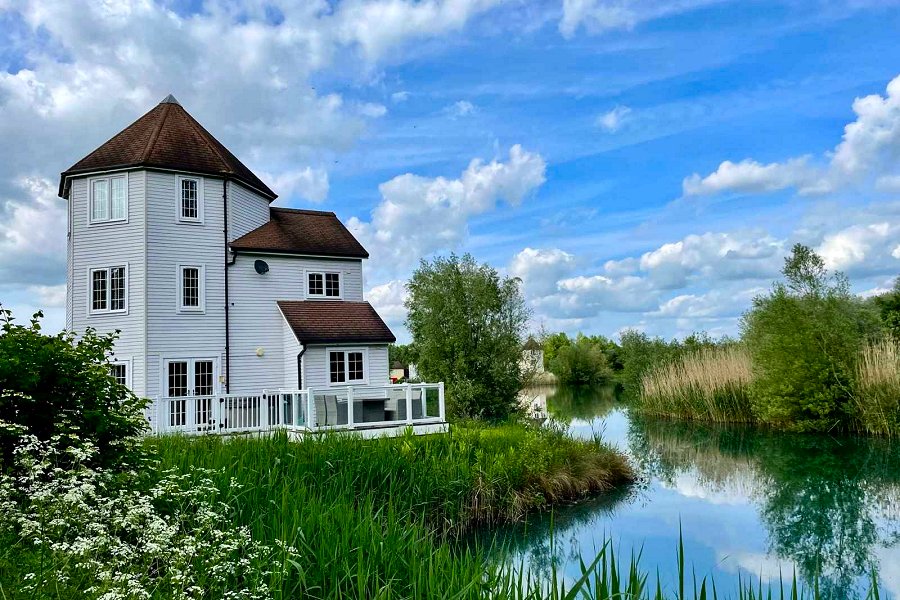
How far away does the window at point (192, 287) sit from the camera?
1966 cm

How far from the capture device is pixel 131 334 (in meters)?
18.9

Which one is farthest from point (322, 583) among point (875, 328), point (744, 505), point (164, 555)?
point (875, 328)

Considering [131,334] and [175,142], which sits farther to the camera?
[175,142]

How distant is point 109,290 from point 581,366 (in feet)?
131

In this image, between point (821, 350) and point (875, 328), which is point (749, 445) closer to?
point (821, 350)

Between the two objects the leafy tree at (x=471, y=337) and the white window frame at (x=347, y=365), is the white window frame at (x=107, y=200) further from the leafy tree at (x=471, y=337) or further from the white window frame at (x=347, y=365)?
the leafy tree at (x=471, y=337)

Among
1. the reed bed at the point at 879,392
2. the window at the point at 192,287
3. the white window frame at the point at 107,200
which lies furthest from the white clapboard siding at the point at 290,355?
the reed bed at the point at 879,392

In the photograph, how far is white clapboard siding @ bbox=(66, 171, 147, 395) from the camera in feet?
61.7

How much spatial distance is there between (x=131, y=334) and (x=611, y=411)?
21.5 metres

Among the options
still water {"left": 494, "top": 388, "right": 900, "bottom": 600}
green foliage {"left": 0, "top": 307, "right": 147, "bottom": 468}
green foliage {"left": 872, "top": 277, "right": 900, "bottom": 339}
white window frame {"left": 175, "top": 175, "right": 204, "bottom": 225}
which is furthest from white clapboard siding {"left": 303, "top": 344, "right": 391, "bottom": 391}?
green foliage {"left": 872, "top": 277, "right": 900, "bottom": 339}

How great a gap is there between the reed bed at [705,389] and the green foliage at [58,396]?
2315 centimetres

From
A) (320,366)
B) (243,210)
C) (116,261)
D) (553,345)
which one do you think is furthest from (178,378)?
(553,345)

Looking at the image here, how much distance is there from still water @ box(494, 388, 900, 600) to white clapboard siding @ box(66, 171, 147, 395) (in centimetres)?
1319

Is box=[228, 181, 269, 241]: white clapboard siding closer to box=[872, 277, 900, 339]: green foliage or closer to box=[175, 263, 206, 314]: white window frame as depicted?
box=[175, 263, 206, 314]: white window frame
